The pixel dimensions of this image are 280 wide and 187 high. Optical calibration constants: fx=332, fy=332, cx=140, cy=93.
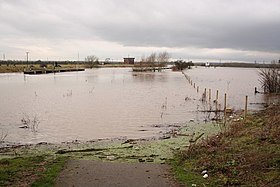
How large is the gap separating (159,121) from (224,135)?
8.47 meters

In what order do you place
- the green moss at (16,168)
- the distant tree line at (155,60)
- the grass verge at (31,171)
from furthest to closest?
the distant tree line at (155,60) < the green moss at (16,168) < the grass verge at (31,171)

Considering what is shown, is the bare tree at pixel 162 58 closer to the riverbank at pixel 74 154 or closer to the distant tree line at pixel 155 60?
the distant tree line at pixel 155 60

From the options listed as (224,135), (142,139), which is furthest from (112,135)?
(224,135)

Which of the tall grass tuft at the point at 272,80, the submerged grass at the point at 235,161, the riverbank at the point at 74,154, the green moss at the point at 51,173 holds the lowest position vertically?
the riverbank at the point at 74,154

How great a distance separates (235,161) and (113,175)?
346 cm

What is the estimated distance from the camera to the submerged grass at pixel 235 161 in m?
8.05

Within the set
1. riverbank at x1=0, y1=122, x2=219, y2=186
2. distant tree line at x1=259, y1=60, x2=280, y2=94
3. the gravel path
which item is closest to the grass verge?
riverbank at x1=0, y1=122, x2=219, y2=186

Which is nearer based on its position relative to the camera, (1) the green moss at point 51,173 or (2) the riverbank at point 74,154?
(1) the green moss at point 51,173

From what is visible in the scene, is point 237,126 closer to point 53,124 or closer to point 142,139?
Result: point 142,139

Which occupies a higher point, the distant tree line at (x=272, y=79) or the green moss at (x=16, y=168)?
the distant tree line at (x=272, y=79)

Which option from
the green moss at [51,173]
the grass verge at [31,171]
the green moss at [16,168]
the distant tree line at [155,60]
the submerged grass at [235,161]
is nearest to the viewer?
the submerged grass at [235,161]

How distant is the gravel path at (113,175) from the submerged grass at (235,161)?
22.9 inches

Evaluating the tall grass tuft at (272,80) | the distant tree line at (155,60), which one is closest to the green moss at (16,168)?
the tall grass tuft at (272,80)

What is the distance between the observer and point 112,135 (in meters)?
17.7
